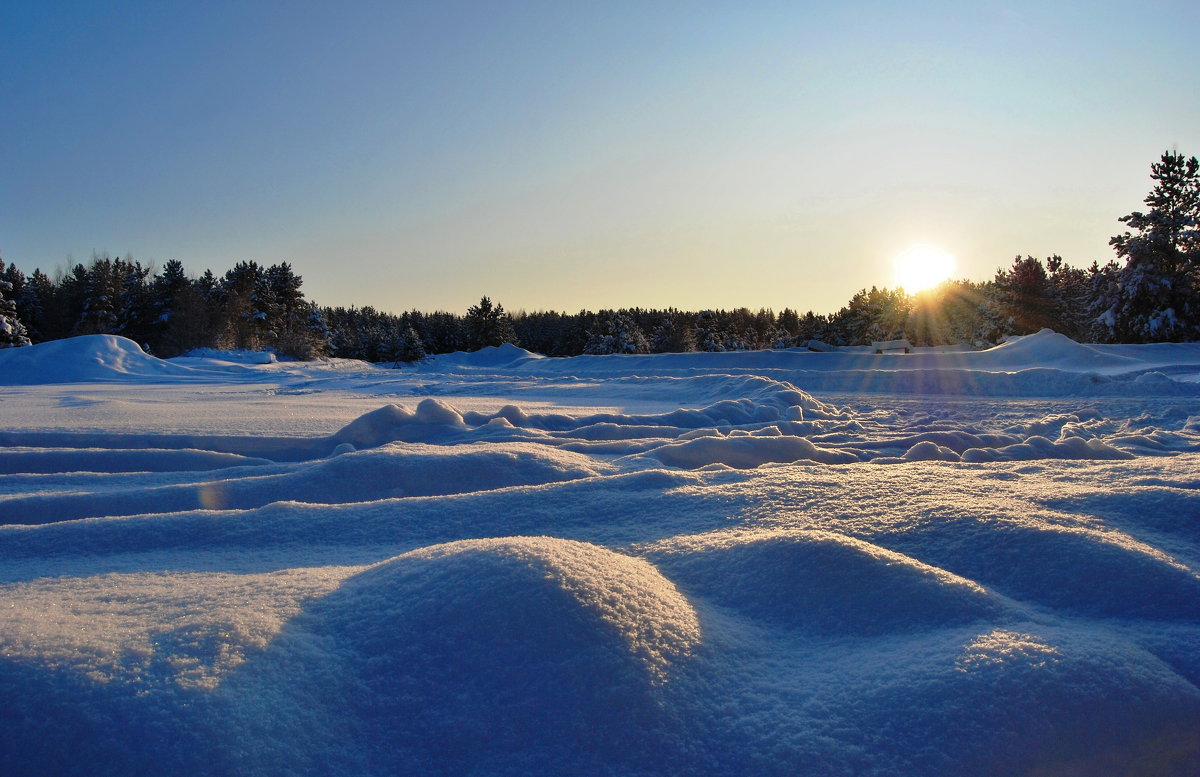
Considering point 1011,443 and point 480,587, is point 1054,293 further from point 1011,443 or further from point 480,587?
point 480,587

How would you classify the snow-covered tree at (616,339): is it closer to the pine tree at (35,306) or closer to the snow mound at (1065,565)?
the pine tree at (35,306)

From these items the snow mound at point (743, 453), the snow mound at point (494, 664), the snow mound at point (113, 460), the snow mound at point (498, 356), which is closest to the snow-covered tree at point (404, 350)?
the snow mound at point (498, 356)

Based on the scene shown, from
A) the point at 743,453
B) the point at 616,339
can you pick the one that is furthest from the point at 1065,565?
the point at 616,339

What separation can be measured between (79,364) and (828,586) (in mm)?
13750

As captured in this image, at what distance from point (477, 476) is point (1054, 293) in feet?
125

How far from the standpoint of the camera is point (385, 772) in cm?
102

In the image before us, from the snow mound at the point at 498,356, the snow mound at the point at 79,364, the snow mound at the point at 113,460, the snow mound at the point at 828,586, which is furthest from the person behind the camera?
the snow mound at the point at 498,356

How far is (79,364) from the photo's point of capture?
11.3 metres

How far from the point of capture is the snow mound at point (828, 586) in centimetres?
142

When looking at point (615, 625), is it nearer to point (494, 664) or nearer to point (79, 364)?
point (494, 664)

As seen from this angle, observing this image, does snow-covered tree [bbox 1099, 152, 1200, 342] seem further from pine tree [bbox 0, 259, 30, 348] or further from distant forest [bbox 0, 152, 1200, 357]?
pine tree [bbox 0, 259, 30, 348]

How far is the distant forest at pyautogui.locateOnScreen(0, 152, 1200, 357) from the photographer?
744 inches

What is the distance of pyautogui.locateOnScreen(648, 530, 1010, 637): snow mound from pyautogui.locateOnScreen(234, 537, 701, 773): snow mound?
0.66 ft

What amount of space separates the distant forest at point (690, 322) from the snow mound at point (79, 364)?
48.2 feet
